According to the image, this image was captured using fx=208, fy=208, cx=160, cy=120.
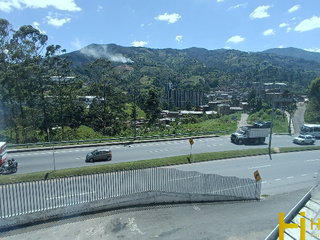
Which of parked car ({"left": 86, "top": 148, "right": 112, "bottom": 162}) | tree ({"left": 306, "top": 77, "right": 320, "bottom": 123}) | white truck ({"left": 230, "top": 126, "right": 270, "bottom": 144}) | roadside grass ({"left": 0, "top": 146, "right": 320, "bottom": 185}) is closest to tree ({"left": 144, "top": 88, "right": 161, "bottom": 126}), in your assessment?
white truck ({"left": 230, "top": 126, "right": 270, "bottom": 144})

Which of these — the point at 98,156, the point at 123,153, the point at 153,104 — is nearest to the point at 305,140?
the point at 123,153

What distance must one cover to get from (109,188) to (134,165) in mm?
6112

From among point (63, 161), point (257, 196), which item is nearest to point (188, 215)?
point (257, 196)

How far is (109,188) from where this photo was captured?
30.0ft

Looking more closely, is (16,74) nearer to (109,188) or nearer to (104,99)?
(104,99)

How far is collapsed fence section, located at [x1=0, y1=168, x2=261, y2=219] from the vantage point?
25.8 ft

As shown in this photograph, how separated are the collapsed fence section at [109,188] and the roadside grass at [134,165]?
6.39 feet

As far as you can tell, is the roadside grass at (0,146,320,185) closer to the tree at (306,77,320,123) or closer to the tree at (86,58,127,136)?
the tree at (86,58,127,136)

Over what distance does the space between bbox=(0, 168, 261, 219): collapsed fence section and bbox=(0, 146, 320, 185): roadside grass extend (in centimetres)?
195

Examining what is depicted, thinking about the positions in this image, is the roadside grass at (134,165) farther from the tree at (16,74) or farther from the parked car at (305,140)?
the tree at (16,74)

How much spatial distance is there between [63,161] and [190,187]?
37.2ft

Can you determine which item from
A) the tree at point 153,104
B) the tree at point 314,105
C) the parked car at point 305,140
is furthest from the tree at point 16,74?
the tree at point 314,105

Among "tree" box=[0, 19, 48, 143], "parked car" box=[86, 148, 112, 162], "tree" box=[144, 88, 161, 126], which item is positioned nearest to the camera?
"parked car" box=[86, 148, 112, 162]

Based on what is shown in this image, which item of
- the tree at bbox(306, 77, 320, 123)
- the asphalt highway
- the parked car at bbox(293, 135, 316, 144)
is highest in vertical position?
the tree at bbox(306, 77, 320, 123)
